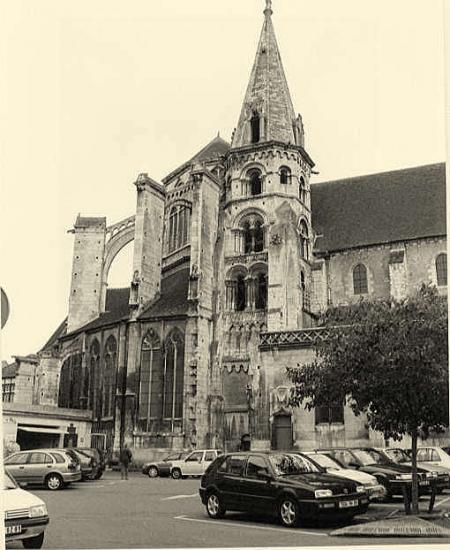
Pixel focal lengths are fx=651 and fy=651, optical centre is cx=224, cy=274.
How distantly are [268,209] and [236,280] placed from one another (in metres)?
3.71

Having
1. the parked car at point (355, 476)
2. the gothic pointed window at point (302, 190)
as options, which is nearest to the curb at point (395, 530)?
the parked car at point (355, 476)

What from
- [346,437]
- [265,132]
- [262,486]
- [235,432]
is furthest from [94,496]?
[265,132]

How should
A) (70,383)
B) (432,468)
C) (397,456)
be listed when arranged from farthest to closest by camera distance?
(70,383), (397,456), (432,468)

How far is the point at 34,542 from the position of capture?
27.7 ft

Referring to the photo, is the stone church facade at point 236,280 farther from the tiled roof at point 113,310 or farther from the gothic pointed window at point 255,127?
the tiled roof at point 113,310

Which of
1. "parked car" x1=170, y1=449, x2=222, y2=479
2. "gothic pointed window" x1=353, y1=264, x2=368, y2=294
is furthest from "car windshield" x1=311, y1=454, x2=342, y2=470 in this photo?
"gothic pointed window" x1=353, y1=264, x2=368, y2=294

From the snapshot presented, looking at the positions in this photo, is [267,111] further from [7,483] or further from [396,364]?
[7,483]

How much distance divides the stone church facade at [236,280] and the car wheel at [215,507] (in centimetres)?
1275

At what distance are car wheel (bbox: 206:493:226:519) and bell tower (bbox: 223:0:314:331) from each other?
16912 millimetres

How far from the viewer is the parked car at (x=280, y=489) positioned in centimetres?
1012

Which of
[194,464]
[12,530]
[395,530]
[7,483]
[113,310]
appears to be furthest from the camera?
[113,310]

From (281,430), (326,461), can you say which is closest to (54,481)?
(326,461)

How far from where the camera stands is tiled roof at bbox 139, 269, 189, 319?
99.2 ft

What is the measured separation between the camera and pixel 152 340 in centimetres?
3012
